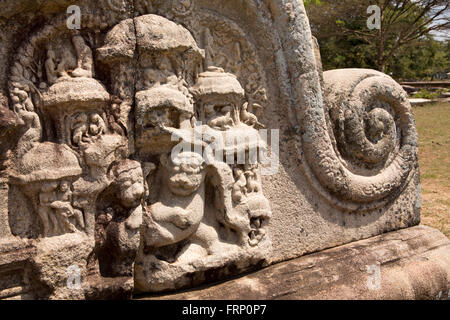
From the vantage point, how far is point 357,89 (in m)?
2.32

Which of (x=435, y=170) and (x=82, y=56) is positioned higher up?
(x=82, y=56)

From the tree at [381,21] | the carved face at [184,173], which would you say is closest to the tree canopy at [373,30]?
the tree at [381,21]

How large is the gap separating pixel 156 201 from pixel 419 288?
4.55 feet

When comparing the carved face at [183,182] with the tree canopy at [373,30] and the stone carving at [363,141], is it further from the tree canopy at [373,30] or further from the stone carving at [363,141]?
the tree canopy at [373,30]

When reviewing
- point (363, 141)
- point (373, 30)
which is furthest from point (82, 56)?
point (373, 30)

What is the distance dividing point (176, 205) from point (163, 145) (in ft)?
0.84

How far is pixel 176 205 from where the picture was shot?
1.75 m

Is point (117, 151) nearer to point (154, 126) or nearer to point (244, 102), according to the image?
point (154, 126)

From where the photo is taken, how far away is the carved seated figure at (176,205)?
1.71m

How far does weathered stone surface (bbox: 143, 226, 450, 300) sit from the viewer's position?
1.80 m

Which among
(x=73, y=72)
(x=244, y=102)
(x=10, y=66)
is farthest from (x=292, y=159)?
(x=10, y=66)

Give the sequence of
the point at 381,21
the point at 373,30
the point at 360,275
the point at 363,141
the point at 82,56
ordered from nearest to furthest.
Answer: the point at 82,56 → the point at 360,275 → the point at 363,141 → the point at 381,21 → the point at 373,30

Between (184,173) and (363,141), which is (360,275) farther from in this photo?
(184,173)

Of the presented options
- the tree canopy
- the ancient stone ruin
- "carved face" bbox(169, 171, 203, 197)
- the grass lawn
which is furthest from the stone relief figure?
the tree canopy
